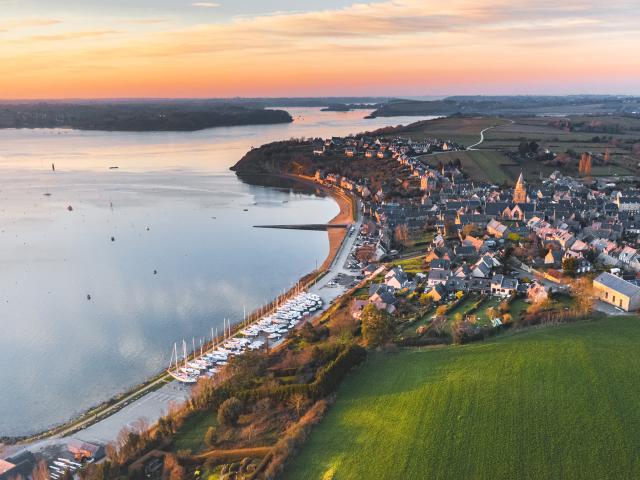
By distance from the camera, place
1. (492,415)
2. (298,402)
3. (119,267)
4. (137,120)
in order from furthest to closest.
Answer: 1. (137,120)
2. (119,267)
3. (298,402)
4. (492,415)

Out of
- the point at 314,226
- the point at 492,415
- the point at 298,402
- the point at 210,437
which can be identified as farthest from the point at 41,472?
the point at 314,226

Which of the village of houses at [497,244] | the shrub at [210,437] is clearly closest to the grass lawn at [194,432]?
the shrub at [210,437]

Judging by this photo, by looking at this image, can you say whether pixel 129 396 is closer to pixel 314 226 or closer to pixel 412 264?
pixel 412 264

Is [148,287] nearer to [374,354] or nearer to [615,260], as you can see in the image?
[374,354]

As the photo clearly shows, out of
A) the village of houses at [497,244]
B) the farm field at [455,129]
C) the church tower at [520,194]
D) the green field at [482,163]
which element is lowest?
the village of houses at [497,244]

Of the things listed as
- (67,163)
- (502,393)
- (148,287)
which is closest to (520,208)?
(148,287)

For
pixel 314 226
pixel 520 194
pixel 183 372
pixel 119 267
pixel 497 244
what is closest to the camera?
pixel 183 372

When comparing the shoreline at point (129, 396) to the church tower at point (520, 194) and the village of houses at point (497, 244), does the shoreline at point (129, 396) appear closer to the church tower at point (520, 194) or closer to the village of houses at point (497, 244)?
the village of houses at point (497, 244)
